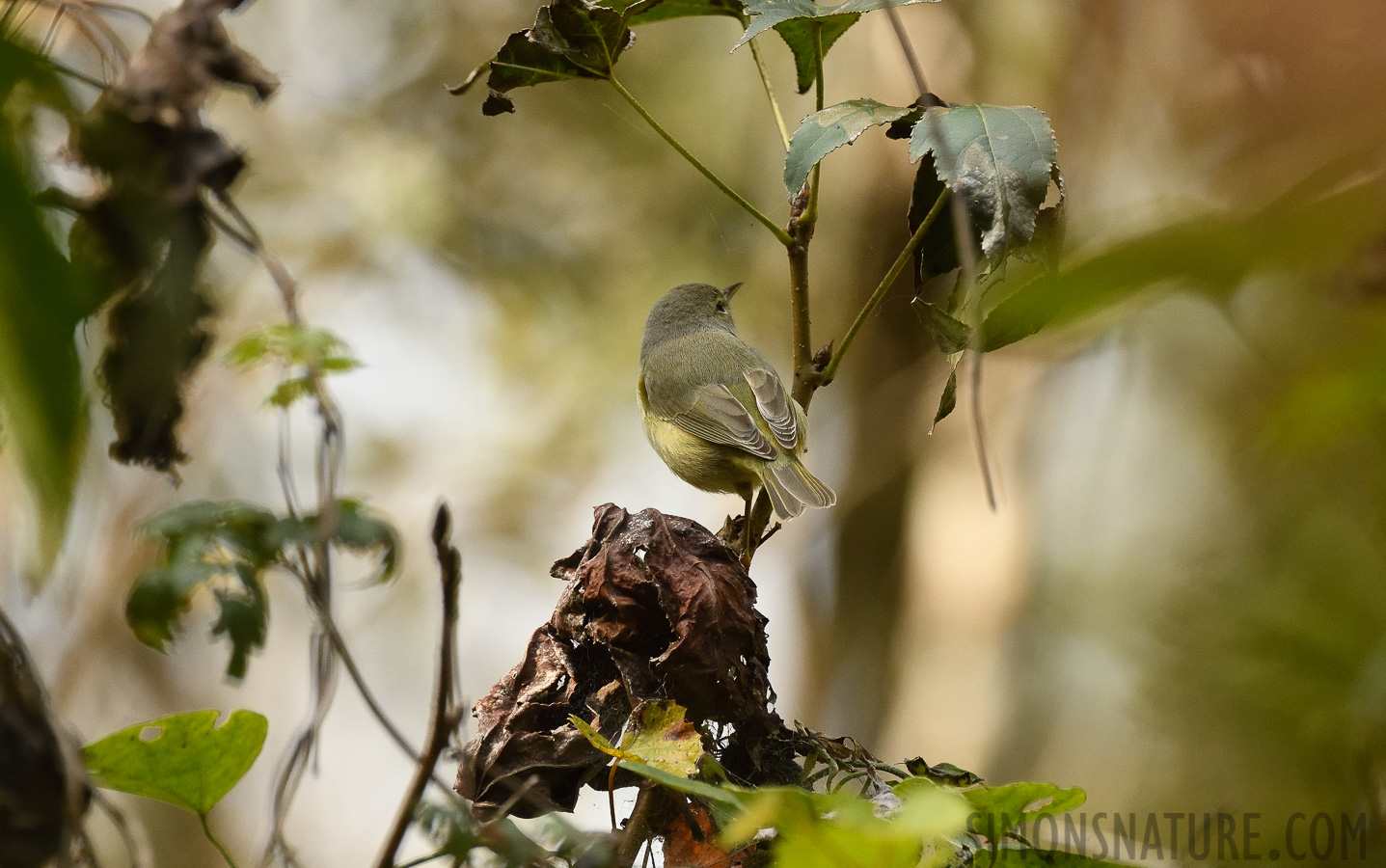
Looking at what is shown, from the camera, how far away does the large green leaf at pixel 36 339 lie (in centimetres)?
47

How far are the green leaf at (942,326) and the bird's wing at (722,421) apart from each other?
76.0 inches

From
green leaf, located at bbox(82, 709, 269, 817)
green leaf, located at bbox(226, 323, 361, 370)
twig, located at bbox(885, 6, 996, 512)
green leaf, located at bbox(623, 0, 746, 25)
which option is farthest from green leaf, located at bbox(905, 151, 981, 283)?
green leaf, located at bbox(82, 709, 269, 817)

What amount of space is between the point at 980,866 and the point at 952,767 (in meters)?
0.34

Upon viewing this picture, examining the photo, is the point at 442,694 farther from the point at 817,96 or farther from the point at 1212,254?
the point at 817,96

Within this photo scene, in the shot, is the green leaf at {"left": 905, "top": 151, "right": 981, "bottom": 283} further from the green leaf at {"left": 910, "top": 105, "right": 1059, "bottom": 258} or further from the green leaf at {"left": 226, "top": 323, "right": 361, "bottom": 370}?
the green leaf at {"left": 226, "top": 323, "right": 361, "bottom": 370}

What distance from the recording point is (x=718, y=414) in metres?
3.96

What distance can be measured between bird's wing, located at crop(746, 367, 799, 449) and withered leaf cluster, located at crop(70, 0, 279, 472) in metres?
2.96

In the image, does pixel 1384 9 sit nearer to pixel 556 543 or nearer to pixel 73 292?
pixel 73 292

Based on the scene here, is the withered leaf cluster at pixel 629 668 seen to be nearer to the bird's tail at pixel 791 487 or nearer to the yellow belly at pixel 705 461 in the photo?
the bird's tail at pixel 791 487

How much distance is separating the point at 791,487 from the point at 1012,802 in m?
2.29

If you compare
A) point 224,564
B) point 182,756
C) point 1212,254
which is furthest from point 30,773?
point 1212,254

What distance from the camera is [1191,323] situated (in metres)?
6.60

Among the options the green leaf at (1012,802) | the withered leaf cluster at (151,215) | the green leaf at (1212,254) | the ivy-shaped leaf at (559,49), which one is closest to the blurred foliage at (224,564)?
the withered leaf cluster at (151,215)

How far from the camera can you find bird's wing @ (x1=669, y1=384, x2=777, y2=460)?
3.79 m
